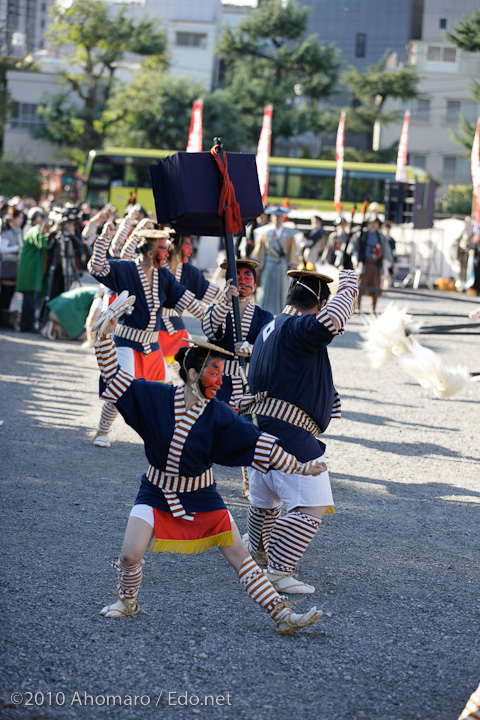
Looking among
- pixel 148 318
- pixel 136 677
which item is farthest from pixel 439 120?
pixel 136 677

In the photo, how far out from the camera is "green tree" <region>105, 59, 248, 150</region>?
4188cm

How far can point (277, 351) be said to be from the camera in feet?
15.0

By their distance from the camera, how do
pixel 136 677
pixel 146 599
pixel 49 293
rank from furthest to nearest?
pixel 49 293 → pixel 146 599 → pixel 136 677

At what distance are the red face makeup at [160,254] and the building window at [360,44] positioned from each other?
5949 centimetres

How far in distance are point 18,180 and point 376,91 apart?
19776mm

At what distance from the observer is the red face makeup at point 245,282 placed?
593 centimetres

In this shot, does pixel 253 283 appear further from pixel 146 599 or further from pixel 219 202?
pixel 146 599

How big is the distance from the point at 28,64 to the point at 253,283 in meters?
54.1

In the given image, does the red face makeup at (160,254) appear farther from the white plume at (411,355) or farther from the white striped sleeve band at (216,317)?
the white plume at (411,355)

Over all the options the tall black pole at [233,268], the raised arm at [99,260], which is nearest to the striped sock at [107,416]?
the raised arm at [99,260]

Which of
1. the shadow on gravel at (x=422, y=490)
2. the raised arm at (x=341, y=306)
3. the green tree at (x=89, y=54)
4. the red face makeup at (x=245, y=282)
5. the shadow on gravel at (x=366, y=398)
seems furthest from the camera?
the green tree at (x=89, y=54)

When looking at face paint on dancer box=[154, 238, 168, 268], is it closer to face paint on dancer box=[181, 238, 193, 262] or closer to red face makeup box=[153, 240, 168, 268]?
red face makeup box=[153, 240, 168, 268]

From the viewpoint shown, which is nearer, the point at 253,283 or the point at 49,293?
the point at 253,283

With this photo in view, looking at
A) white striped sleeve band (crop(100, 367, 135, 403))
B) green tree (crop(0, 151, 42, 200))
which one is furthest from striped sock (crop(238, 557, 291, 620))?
green tree (crop(0, 151, 42, 200))
